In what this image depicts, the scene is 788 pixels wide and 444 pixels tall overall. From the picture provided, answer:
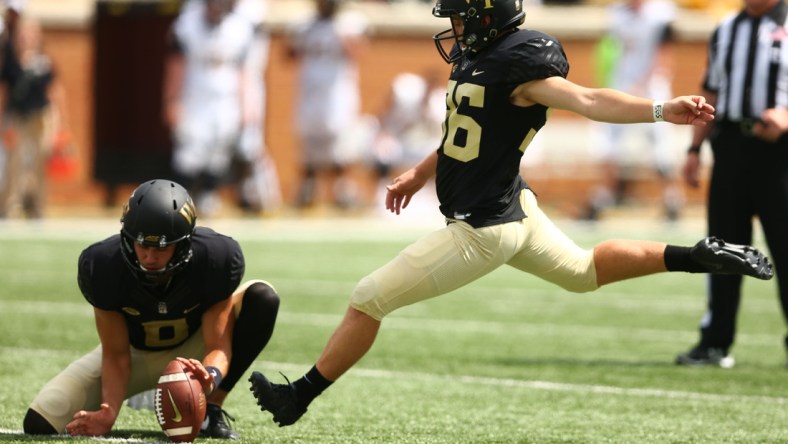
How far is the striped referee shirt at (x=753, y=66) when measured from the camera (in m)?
7.45

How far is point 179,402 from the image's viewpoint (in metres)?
4.95

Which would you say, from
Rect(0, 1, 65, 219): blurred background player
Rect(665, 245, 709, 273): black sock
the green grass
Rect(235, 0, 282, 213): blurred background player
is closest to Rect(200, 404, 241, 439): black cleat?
the green grass

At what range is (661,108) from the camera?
4.93m

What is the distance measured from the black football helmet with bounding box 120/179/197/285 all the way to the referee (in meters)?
3.32

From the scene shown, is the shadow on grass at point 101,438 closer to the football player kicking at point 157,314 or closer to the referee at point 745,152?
the football player kicking at point 157,314

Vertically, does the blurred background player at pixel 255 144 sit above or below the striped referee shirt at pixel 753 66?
below

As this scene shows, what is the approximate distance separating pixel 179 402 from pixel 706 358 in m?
3.53

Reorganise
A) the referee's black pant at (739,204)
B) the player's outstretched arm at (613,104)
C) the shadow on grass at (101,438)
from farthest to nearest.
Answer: the referee's black pant at (739,204), the shadow on grass at (101,438), the player's outstretched arm at (613,104)

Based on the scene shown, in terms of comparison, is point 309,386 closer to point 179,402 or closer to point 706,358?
point 179,402

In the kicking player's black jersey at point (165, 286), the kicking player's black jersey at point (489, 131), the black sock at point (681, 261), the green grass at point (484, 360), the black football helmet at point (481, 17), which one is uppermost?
the black football helmet at point (481, 17)

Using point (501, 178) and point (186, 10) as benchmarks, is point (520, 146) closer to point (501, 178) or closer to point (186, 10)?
point (501, 178)

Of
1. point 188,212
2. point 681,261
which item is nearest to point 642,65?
point 681,261

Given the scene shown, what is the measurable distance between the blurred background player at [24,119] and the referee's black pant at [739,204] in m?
9.96

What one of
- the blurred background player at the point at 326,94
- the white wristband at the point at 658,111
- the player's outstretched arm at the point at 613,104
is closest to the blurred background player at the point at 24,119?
the blurred background player at the point at 326,94
